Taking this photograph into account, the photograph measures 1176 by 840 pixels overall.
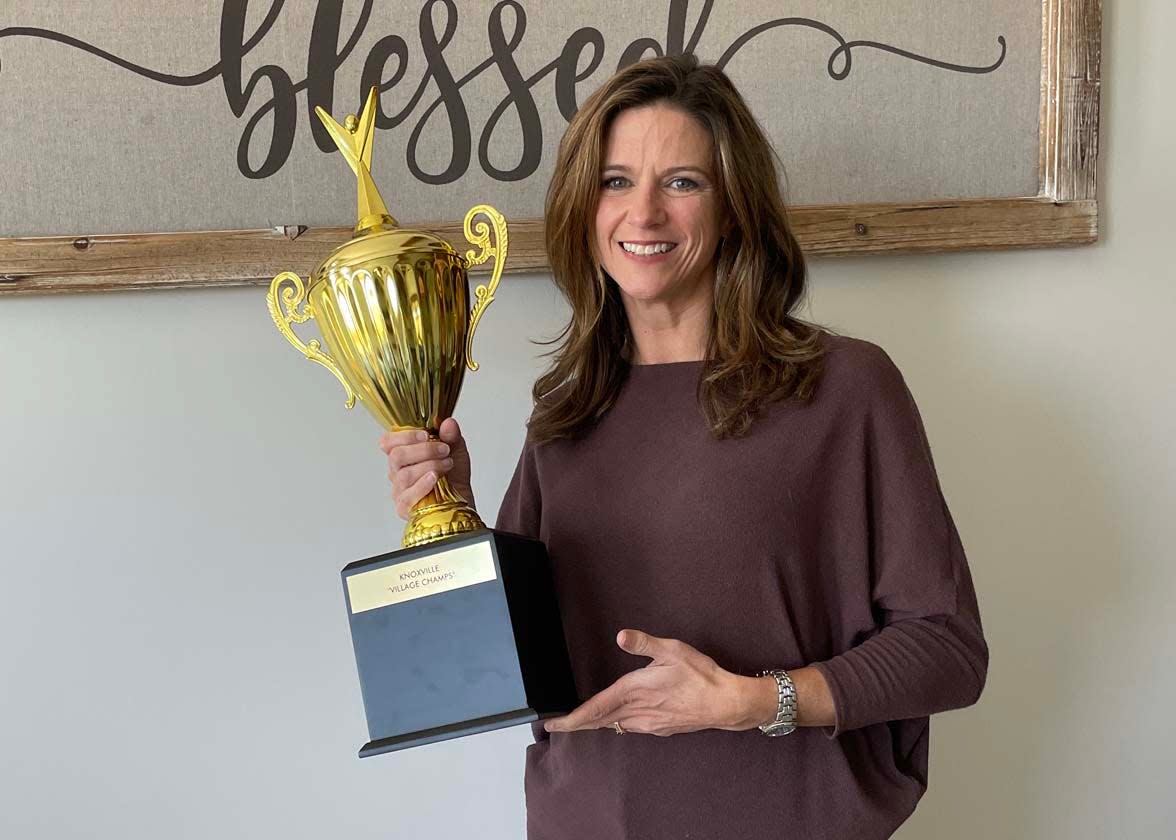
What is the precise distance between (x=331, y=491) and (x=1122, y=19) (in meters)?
1.18

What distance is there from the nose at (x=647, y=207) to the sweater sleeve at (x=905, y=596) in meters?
0.25

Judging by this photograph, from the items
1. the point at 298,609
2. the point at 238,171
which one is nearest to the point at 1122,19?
the point at 238,171

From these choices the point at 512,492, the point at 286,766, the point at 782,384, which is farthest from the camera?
the point at 286,766

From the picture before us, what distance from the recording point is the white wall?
49.8 inches

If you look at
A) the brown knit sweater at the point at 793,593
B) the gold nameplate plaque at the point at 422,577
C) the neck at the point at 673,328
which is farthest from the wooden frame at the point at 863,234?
the gold nameplate plaque at the point at 422,577

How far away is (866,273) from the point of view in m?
1.36

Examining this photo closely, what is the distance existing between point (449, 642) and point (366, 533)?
1.50ft

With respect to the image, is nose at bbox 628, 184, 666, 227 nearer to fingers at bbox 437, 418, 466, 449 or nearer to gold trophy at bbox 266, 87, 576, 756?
gold trophy at bbox 266, 87, 576, 756

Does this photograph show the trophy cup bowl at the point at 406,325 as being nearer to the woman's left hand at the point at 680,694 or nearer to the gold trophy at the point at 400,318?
the gold trophy at the point at 400,318

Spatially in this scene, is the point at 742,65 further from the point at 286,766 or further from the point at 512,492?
the point at 286,766

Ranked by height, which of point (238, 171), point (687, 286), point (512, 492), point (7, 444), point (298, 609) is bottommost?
point (298, 609)

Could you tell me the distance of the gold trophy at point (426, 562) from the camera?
89 cm

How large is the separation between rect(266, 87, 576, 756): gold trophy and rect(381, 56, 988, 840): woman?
2.1 inches

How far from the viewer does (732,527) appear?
0.98 m
